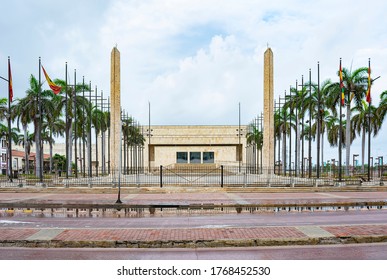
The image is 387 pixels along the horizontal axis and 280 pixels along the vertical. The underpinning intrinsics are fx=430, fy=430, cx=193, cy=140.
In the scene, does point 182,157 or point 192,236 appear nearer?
point 192,236

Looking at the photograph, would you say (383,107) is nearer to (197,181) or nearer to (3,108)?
(197,181)

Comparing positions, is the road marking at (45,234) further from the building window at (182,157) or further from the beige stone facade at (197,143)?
the building window at (182,157)

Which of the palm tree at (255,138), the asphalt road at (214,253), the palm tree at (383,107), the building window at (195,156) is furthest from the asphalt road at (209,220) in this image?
the building window at (195,156)

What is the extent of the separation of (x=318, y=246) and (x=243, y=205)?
28.2ft

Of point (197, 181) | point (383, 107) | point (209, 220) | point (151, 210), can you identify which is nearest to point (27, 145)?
point (197, 181)

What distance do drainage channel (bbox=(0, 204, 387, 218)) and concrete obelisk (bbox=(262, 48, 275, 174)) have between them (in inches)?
1072

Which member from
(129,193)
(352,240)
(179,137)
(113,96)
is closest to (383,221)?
(352,240)

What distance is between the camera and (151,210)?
1722cm

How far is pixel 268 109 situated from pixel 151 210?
30791mm

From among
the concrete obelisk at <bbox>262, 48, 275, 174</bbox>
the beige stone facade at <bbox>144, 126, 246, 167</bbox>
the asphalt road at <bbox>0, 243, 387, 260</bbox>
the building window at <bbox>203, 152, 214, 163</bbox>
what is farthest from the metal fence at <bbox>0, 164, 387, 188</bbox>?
the building window at <bbox>203, 152, 214, 163</bbox>

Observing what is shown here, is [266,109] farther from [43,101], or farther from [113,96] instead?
[43,101]

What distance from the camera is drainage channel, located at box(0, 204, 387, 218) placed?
623 inches

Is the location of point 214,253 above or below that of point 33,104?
below

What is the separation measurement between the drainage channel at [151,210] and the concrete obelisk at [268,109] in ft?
89.4
